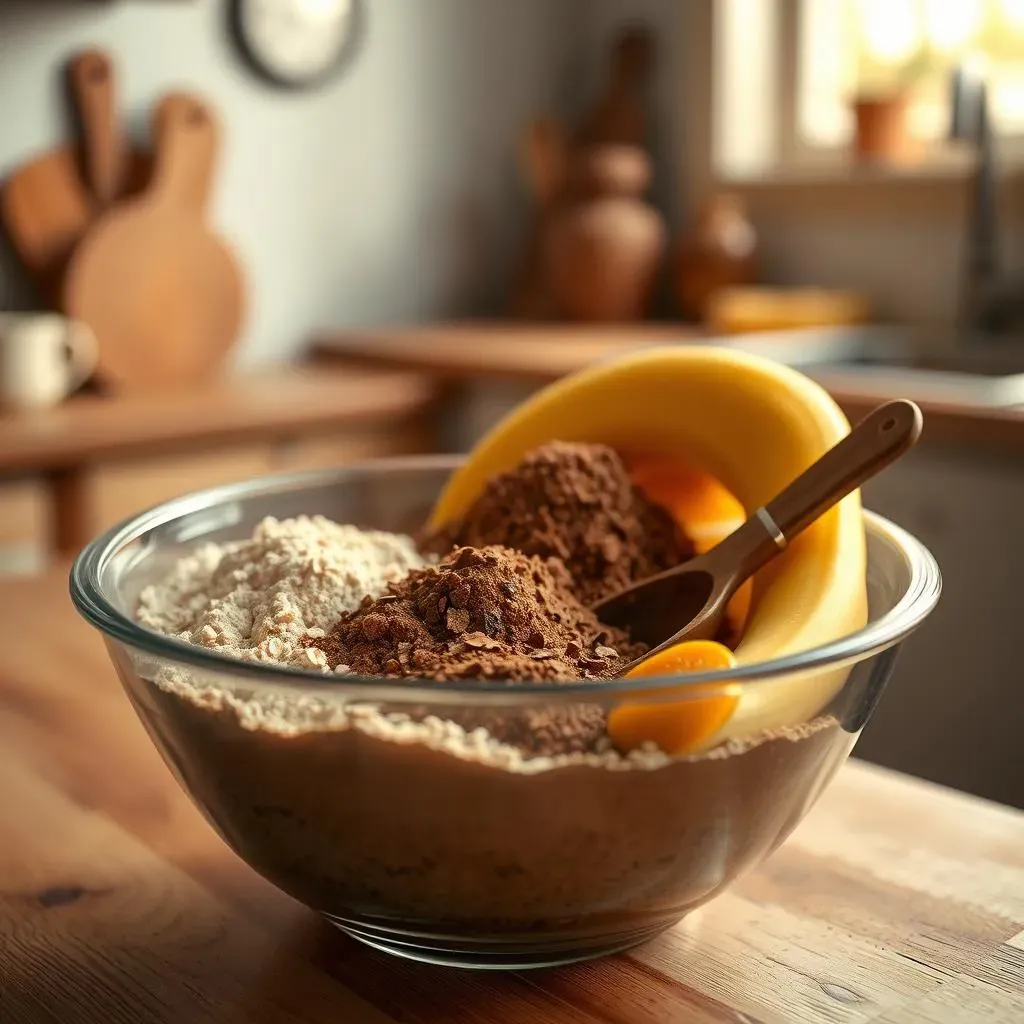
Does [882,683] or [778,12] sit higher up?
[778,12]

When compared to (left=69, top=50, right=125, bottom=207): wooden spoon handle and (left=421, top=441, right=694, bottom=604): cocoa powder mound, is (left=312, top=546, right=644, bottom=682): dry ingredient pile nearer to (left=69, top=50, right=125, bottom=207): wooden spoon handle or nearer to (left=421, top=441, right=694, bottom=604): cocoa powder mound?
(left=421, top=441, right=694, bottom=604): cocoa powder mound

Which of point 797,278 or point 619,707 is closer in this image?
point 619,707

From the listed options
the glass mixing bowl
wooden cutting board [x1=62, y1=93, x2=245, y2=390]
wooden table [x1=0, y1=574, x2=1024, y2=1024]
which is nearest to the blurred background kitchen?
wooden cutting board [x1=62, y1=93, x2=245, y2=390]

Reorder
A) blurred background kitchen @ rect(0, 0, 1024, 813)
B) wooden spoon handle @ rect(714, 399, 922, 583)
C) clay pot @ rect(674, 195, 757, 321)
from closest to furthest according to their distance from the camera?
wooden spoon handle @ rect(714, 399, 922, 583) < blurred background kitchen @ rect(0, 0, 1024, 813) < clay pot @ rect(674, 195, 757, 321)

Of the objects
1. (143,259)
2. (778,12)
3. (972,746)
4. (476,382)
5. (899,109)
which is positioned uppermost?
(778,12)

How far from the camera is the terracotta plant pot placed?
2.18 m

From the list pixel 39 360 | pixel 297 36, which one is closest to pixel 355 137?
pixel 297 36

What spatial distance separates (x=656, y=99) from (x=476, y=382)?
0.90 meters

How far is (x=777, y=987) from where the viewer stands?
48 centimetres

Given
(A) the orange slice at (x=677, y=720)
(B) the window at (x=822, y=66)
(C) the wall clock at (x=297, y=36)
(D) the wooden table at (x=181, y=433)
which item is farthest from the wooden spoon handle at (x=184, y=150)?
(A) the orange slice at (x=677, y=720)

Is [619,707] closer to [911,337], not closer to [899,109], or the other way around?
[911,337]

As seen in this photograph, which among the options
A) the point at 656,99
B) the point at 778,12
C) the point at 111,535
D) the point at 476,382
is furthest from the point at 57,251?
the point at 111,535

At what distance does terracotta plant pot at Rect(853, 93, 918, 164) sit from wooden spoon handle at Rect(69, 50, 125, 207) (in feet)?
4.04

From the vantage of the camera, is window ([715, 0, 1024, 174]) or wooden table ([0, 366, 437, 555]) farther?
window ([715, 0, 1024, 174])
